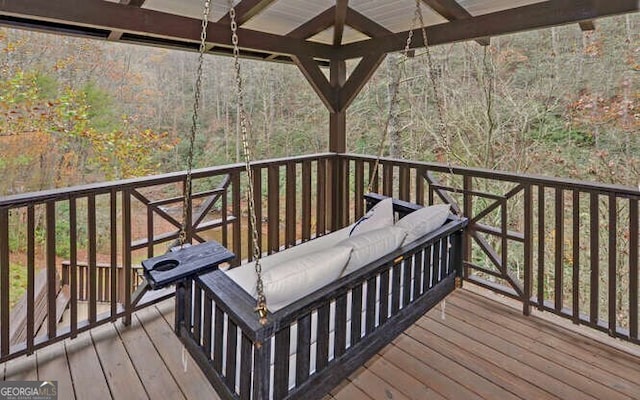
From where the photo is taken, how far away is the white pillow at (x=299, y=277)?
62.7 inches

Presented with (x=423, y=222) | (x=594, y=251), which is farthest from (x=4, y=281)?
(x=594, y=251)

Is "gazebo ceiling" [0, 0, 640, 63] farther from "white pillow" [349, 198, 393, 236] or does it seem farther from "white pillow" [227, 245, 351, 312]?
"white pillow" [227, 245, 351, 312]

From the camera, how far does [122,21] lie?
297cm

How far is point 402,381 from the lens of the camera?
2307 millimetres

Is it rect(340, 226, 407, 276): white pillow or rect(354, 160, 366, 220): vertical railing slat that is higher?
rect(354, 160, 366, 220): vertical railing slat

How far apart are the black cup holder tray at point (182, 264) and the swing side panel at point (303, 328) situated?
0.09 meters

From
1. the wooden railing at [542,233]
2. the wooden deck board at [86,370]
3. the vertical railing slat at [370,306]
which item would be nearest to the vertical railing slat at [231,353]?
the vertical railing slat at [370,306]

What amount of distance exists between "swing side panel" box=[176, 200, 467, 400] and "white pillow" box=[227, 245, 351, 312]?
0.07 m

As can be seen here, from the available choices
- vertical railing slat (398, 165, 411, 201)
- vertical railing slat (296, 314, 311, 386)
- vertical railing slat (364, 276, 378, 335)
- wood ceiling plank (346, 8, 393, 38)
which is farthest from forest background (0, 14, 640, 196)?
vertical railing slat (296, 314, 311, 386)

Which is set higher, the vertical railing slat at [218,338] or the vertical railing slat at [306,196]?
the vertical railing slat at [306,196]

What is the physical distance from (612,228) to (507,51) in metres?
5.93

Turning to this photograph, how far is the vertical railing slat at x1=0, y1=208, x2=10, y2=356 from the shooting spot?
7.50 ft

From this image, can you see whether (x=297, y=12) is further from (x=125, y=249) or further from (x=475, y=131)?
(x=475, y=131)

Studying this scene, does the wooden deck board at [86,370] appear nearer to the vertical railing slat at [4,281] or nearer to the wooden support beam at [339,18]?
the vertical railing slat at [4,281]
